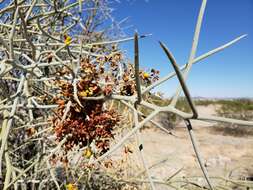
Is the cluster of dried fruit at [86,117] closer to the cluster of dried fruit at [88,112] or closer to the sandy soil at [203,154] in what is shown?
the cluster of dried fruit at [88,112]

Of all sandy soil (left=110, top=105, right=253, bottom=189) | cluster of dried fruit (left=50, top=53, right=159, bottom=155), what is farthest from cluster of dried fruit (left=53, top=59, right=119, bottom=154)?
sandy soil (left=110, top=105, right=253, bottom=189)

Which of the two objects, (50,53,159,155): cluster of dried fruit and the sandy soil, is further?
the sandy soil

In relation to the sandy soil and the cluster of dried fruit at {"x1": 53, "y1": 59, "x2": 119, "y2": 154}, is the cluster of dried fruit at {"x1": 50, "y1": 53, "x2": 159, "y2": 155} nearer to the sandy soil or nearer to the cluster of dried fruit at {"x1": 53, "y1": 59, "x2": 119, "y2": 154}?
the cluster of dried fruit at {"x1": 53, "y1": 59, "x2": 119, "y2": 154}

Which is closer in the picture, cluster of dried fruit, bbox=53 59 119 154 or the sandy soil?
cluster of dried fruit, bbox=53 59 119 154

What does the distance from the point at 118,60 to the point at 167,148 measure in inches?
266

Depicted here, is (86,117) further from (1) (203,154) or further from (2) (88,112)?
(1) (203,154)

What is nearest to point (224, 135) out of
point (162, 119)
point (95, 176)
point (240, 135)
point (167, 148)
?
point (240, 135)

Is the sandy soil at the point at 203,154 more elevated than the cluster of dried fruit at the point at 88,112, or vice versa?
the cluster of dried fruit at the point at 88,112

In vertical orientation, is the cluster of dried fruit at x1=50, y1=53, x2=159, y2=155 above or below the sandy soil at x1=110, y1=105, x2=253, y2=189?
above

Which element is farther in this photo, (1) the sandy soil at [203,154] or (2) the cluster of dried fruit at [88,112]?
(1) the sandy soil at [203,154]

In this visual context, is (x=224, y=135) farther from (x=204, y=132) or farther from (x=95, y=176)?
(x=95, y=176)

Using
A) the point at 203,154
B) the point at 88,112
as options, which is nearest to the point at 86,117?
the point at 88,112

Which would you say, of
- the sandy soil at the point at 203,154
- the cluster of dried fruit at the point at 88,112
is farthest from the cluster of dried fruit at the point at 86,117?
the sandy soil at the point at 203,154

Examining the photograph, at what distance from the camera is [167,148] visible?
296 inches
